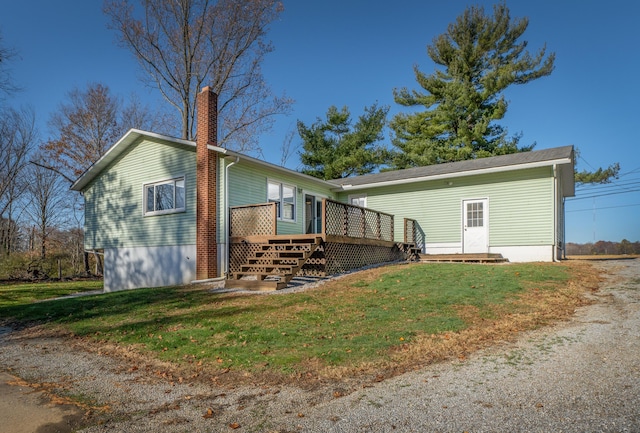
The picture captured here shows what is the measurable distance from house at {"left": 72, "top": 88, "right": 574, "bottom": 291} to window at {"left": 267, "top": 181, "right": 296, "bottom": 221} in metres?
0.05

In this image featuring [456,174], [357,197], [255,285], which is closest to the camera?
[255,285]

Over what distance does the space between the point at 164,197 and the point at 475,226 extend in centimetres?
1199

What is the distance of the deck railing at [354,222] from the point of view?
471 inches

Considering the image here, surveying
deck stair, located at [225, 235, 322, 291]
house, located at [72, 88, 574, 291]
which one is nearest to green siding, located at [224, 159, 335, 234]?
house, located at [72, 88, 574, 291]

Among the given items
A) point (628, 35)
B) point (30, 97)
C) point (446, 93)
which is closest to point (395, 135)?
point (446, 93)

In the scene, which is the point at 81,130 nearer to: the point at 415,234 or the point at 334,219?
the point at 334,219

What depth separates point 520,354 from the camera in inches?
189

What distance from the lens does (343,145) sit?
3173 cm

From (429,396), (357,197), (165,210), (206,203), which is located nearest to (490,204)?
(357,197)

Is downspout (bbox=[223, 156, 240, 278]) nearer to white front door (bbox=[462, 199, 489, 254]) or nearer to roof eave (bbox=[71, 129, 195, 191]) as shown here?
roof eave (bbox=[71, 129, 195, 191])

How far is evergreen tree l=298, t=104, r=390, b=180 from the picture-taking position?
31.1 m

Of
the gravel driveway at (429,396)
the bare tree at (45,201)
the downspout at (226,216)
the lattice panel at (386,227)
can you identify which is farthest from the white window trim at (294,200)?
the bare tree at (45,201)

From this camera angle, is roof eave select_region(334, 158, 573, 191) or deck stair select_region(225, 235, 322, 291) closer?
deck stair select_region(225, 235, 322, 291)

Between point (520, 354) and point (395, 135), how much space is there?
27.8 m
